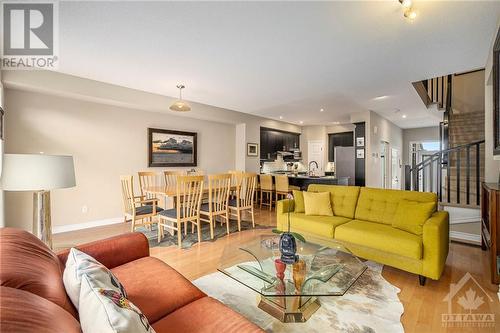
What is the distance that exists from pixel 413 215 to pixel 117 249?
2.90 m

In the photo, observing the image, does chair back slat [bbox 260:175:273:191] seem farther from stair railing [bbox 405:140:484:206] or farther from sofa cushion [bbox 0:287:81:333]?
sofa cushion [bbox 0:287:81:333]

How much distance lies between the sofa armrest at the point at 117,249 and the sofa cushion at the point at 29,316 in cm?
99

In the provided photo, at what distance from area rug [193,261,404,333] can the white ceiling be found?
2.58 metres

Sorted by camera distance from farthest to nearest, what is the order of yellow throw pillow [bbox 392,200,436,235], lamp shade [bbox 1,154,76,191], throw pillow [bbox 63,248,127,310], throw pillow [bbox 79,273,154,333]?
yellow throw pillow [bbox 392,200,436,235] < lamp shade [bbox 1,154,76,191] < throw pillow [bbox 63,248,127,310] < throw pillow [bbox 79,273,154,333]

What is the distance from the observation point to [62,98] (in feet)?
13.5

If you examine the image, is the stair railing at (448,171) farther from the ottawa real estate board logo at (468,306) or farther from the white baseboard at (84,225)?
the white baseboard at (84,225)

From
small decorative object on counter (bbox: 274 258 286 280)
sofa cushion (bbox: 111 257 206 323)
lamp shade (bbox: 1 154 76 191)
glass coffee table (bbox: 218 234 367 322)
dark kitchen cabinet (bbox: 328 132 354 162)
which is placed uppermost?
dark kitchen cabinet (bbox: 328 132 354 162)

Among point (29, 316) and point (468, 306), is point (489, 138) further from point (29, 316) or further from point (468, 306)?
point (29, 316)

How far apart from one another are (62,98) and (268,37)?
12.3 feet

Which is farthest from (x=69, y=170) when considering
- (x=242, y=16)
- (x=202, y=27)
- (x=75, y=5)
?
(x=242, y=16)

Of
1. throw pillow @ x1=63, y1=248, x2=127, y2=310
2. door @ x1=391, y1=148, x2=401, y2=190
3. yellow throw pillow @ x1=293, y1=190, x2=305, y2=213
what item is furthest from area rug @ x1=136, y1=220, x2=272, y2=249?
door @ x1=391, y1=148, x2=401, y2=190

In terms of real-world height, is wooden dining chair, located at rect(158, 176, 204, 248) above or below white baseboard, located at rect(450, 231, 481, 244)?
above

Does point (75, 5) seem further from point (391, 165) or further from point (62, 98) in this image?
point (391, 165)

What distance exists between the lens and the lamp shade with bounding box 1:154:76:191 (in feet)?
5.49
